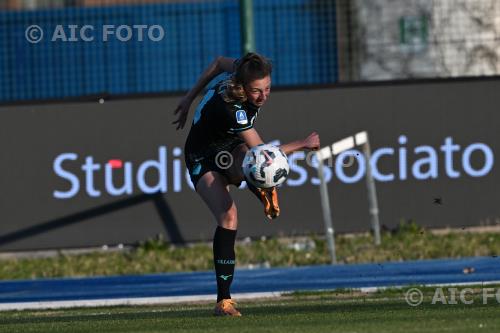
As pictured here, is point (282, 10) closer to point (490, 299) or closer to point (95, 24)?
point (95, 24)

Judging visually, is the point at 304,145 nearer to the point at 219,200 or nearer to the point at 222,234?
the point at 219,200

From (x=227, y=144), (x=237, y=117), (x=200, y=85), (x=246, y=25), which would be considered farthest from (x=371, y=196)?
(x=237, y=117)

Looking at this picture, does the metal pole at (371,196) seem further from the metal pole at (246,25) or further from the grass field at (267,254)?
the metal pole at (246,25)

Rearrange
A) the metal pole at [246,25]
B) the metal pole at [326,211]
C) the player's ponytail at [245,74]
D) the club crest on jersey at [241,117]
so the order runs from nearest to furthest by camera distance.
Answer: the player's ponytail at [245,74], the club crest on jersey at [241,117], the metal pole at [326,211], the metal pole at [246,25]

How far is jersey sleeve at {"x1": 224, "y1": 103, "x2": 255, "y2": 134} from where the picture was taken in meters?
9.95

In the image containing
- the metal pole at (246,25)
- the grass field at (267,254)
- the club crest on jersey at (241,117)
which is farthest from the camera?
the metal pole at (246,25)

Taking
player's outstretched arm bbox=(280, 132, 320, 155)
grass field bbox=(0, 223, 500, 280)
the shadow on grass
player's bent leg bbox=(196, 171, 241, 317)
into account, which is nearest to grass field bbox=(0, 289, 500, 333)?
the shadow on grass

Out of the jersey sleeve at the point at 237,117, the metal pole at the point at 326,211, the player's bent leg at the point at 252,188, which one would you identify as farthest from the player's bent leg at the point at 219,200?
the metal pole at the point at 326,211

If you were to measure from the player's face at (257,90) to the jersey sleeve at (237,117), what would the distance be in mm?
102

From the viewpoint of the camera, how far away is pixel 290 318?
9578mm

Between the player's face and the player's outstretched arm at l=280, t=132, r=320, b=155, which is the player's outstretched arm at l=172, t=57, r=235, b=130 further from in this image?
the player's outstretched arm at l=280, t=132, r=320, b=155

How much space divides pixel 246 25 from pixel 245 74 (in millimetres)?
6734

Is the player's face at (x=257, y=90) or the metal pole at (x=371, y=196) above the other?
the player's face at (x=257, y=90)

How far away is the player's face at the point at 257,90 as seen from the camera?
32.2 ft
